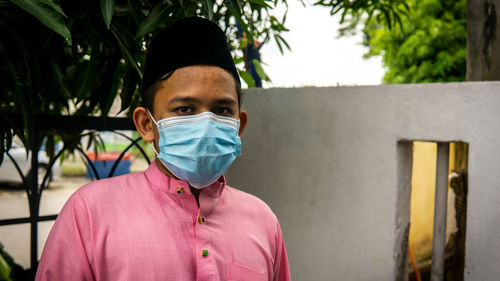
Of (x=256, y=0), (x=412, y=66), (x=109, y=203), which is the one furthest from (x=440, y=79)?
(x=109, y=203)

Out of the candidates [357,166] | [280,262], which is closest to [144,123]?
[280,262]

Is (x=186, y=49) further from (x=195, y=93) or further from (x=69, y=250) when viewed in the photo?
(x=69, y=250)

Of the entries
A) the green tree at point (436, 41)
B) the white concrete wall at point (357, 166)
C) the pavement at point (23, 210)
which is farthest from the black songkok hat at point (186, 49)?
the green tree at point (436, 41)

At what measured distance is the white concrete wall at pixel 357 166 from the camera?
209 cm

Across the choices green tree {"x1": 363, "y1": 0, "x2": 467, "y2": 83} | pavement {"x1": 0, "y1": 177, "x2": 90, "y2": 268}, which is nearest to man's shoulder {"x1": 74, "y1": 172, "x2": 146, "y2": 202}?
pavement {"x1": 0, "y1": 177, "x2": 90, "y2": 268}

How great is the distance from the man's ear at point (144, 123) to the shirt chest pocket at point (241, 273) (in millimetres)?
533

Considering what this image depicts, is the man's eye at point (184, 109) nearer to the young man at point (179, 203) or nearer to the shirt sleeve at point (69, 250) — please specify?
the young man at point (179, 203)

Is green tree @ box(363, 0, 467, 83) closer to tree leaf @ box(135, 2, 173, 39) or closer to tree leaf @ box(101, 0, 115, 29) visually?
tree leaf @ box(135, 2, 173, 39)

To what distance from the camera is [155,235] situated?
4.00ft

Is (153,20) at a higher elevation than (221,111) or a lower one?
higher

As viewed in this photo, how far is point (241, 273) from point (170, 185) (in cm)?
37

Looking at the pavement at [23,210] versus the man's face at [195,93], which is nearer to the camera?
the man's face at [195,93]

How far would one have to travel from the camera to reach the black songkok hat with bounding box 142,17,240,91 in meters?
1.34

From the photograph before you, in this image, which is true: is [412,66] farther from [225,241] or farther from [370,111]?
[225,241]
